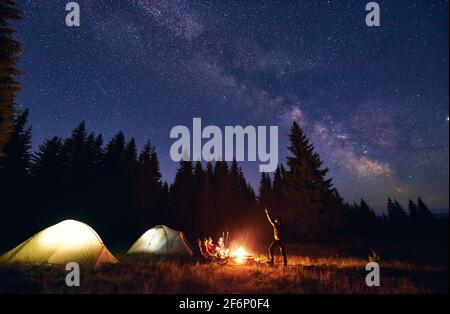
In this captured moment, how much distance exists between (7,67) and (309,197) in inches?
1140

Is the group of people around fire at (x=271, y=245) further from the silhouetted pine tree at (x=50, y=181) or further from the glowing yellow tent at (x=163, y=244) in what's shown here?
the silhouetted pine tree at (x=50, y=181)

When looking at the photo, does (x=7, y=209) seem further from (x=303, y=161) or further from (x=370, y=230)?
(x=370, y=230)

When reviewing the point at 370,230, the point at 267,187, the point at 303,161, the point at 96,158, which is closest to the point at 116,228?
the point at 96,158

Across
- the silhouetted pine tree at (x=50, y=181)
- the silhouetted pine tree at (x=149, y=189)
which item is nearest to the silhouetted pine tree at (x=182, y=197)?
the silhouetted pine tree at (x=149, y=189)

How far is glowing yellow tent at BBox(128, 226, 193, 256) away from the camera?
613 inches

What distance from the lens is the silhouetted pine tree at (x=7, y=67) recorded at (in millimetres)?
14180

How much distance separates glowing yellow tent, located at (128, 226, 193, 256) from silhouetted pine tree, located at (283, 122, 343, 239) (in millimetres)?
17715

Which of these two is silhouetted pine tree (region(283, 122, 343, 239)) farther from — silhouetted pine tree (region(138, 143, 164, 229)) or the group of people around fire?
silhouetted pine tree (region(138, 143, 164, 229))

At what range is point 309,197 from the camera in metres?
29.6

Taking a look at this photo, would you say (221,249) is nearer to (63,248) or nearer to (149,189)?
(63,248)

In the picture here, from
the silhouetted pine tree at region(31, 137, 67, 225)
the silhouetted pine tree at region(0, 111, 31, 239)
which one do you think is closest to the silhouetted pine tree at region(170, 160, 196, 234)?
Answer: the silhouetted pine tree at region(31, 137, 67, 225)

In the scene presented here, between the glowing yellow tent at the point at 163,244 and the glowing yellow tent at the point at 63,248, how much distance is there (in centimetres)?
464

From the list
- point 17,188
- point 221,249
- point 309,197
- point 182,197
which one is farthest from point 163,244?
point 182,197
